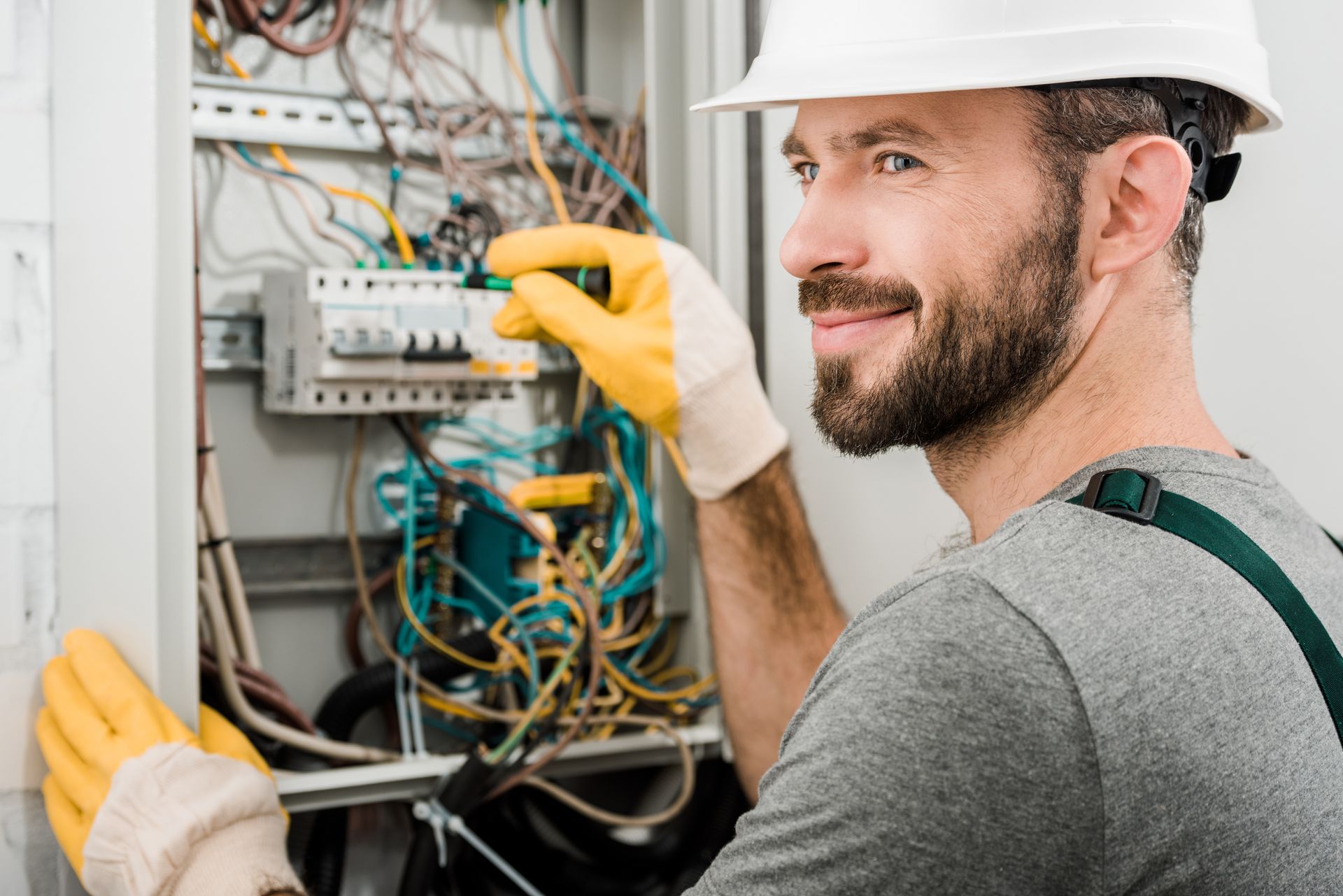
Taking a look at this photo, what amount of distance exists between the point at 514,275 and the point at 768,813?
88cm

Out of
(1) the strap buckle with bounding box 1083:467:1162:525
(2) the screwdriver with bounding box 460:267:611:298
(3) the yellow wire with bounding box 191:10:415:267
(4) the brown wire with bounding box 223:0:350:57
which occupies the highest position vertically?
(4) the brown wire with bounding box 223:0:350:57

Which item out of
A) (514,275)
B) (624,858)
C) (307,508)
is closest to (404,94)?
(514,275)

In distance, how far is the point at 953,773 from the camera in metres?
0.49

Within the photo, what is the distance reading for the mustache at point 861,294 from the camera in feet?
2.32

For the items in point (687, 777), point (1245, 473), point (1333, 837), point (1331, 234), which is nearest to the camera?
Answer: point (1333, 837)

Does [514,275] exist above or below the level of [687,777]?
above

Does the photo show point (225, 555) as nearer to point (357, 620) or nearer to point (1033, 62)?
point (357, 620)

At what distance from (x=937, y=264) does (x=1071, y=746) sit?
342mm

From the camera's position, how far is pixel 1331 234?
81 cm

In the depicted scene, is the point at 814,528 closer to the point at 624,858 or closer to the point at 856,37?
the point at 624,858

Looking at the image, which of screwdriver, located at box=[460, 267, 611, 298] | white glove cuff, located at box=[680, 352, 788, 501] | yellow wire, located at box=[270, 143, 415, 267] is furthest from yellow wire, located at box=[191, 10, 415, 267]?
white glove cuff, located at box=[680, 352, 788, 501]

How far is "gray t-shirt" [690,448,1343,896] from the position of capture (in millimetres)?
482

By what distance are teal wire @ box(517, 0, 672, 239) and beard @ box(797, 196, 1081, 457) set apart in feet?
2.52

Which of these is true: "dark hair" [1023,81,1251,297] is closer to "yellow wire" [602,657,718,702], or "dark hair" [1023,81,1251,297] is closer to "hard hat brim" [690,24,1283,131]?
"hard hat brim" [690,24,1283,131]
